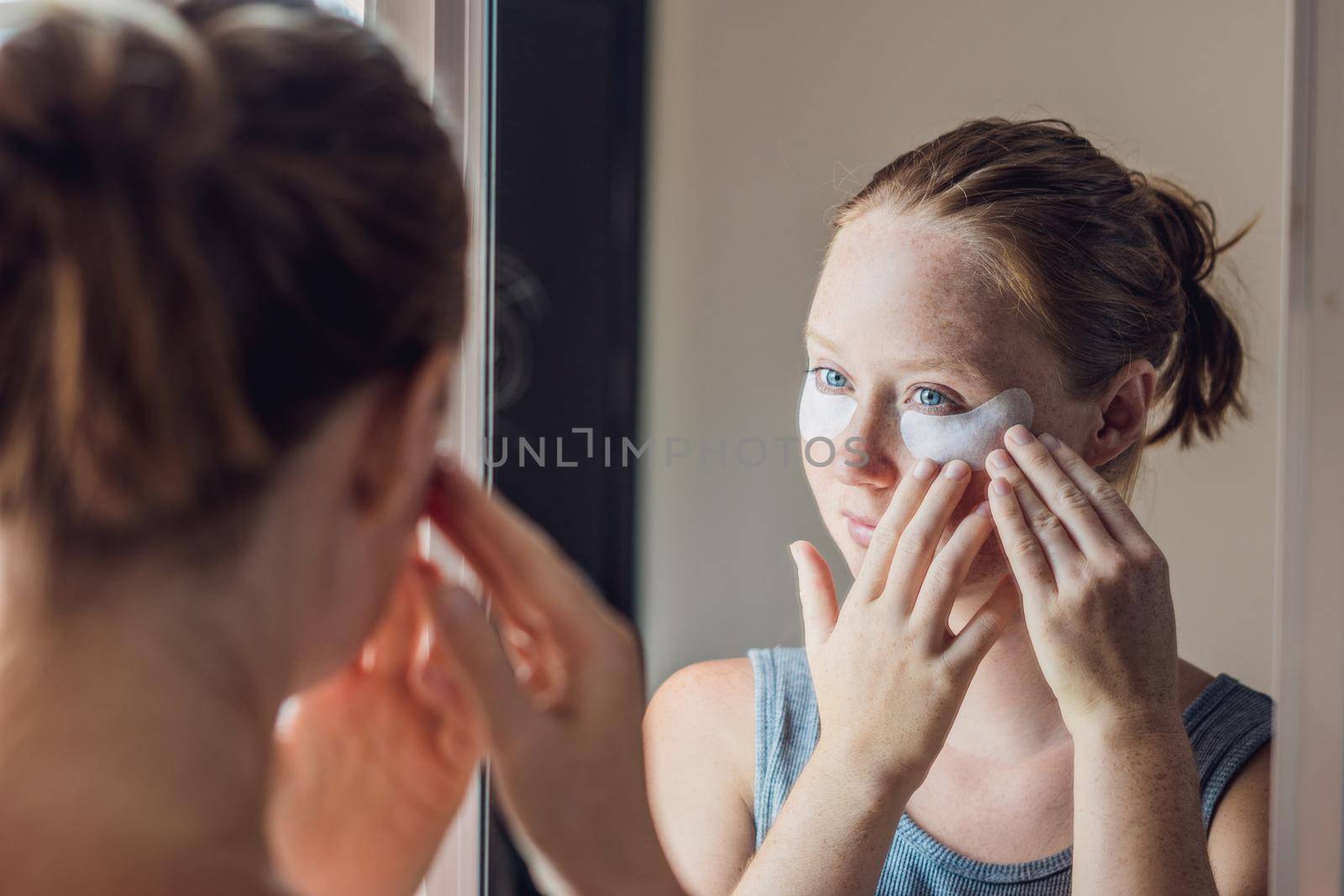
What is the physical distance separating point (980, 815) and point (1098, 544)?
22cm

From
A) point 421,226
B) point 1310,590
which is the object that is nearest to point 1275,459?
point 1310,590

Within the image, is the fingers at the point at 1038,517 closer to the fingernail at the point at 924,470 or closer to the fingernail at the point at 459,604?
the fingernail at the point at 924,470

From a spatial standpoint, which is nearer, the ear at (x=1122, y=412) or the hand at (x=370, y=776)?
the hand at (x=370, y=776)

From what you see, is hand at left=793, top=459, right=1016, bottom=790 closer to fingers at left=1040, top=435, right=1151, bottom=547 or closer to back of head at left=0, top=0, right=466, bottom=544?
fingers at left=1040, top=435, right=1151, bottom=547

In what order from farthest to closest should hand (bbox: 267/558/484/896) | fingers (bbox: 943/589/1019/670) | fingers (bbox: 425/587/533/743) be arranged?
fingers (bbox: 943/589/1019/670), hand (bbox: 267/558/484/896), fingers (bbox: 425/587/533/743)

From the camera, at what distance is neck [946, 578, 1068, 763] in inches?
30.1

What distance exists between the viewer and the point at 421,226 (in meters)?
0.40

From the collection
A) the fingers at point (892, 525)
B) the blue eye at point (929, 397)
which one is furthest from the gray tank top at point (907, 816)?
the blue eye at point (929, 397)

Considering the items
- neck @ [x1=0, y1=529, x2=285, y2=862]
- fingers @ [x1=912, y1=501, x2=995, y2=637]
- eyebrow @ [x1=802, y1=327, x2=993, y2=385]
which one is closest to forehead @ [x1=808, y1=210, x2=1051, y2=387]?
eyebrow @ [x1=802, y1=327, x2=993, y2=385]

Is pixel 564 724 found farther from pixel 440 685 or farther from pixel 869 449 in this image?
pixel 869 449

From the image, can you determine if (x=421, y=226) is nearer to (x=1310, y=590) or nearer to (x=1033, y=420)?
(x=1033, y=420)

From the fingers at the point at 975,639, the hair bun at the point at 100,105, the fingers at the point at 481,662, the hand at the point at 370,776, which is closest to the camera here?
the hair bun at the point at 100,105

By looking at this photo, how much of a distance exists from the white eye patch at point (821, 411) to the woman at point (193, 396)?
35 centimetres

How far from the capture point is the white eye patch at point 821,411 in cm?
72
